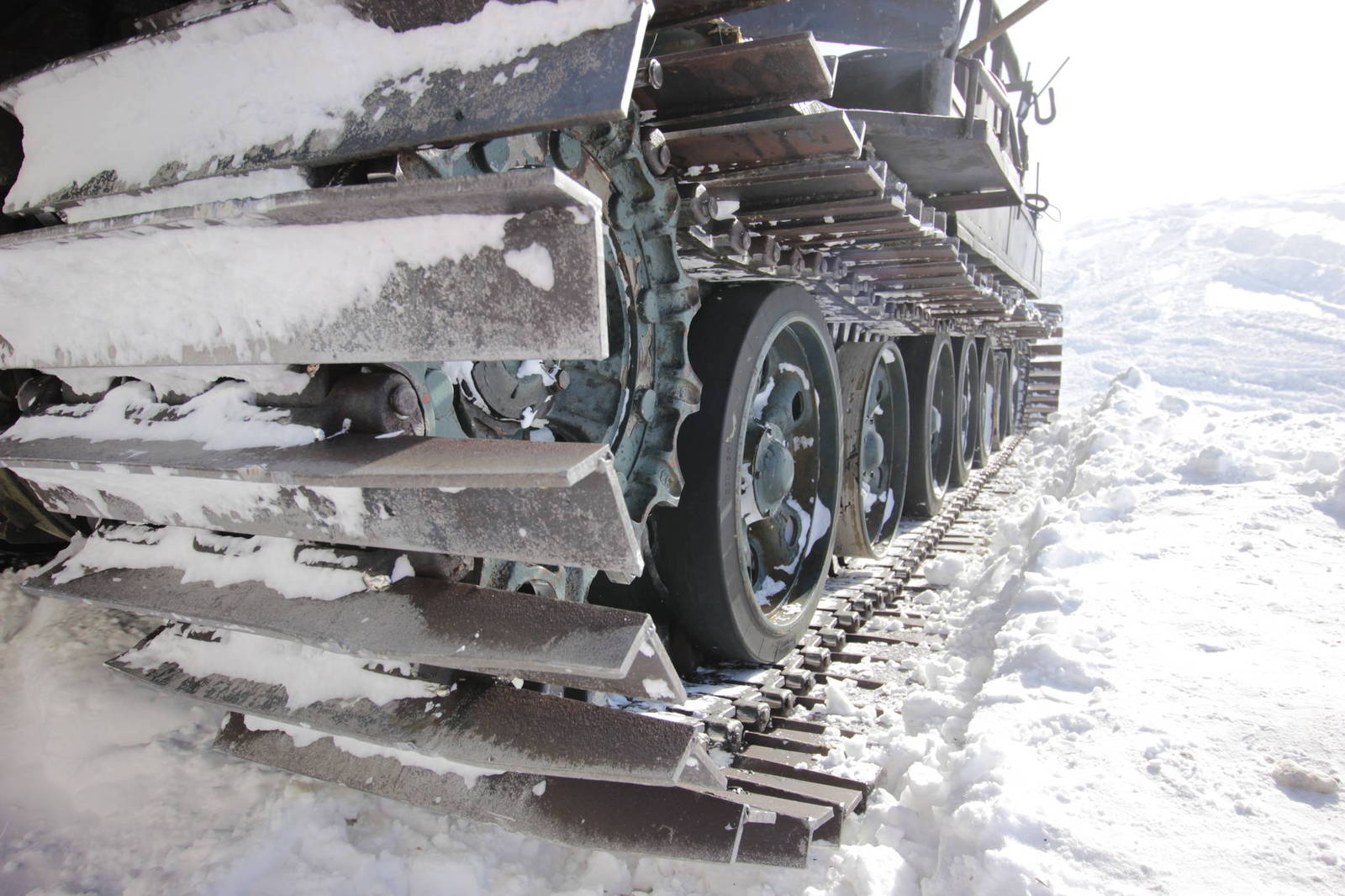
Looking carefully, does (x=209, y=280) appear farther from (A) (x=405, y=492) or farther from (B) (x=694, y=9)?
(B) (x=694, y=9)

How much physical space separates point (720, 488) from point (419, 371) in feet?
3.82

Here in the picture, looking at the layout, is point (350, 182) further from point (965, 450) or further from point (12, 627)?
point (965, 450)

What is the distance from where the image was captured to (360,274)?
1243 millimetres

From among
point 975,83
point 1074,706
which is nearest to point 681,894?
point 1074,706

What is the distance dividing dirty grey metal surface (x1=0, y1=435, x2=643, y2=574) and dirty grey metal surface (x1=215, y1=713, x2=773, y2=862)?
1.81 feet

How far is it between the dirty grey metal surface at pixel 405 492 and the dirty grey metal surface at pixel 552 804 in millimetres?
551

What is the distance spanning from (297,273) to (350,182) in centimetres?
19

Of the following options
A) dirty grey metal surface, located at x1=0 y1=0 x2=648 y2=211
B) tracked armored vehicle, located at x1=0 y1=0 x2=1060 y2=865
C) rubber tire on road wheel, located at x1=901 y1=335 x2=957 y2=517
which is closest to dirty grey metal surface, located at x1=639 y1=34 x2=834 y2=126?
tracked armored vehicle, located at x1=0 y1=0 x2=1060 y2=865

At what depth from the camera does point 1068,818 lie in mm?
1686

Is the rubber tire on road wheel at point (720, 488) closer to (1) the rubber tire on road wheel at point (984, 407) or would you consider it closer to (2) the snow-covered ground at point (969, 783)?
(2) the snow-covered ground at point (969, 783)

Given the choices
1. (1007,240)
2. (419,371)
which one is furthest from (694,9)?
(1007,240)

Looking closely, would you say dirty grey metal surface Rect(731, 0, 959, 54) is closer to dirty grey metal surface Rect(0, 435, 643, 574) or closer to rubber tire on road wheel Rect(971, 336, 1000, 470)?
dirty grey metal surface Rect(0, 435, 643, 574)

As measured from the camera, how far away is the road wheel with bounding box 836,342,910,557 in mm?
4055

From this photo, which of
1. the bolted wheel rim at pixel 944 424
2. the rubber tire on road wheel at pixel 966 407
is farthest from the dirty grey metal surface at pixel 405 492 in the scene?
the rubber tire on road wheel at pixel 966 407
